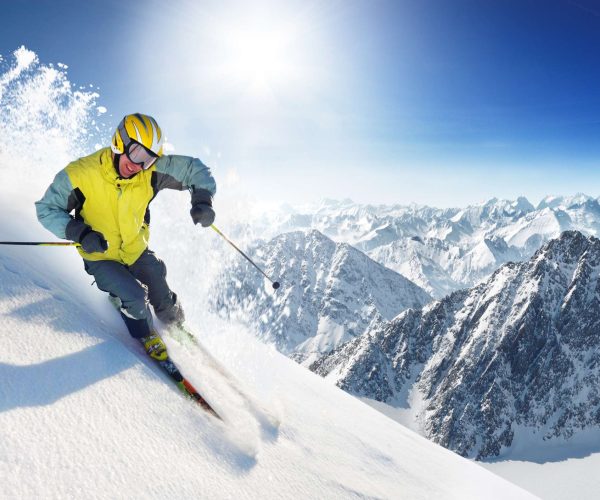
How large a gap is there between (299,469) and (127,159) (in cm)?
380

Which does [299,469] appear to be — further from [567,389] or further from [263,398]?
[567,389]

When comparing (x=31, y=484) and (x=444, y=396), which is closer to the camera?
(x=31, y=484)

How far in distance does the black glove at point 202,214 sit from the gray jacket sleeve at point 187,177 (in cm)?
12

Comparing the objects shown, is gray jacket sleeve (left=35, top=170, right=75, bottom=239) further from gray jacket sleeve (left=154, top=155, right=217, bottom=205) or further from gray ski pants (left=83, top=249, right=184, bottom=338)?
gray jacket sleeve (left=154, top=155, right=217, bottom=205)

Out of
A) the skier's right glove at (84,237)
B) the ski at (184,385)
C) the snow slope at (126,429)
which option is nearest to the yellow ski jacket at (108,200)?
the skier's right glove at (84,237)

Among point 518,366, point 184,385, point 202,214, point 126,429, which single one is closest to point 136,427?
point 126,429

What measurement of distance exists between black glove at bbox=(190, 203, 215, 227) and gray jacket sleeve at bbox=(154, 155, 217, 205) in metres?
0.12

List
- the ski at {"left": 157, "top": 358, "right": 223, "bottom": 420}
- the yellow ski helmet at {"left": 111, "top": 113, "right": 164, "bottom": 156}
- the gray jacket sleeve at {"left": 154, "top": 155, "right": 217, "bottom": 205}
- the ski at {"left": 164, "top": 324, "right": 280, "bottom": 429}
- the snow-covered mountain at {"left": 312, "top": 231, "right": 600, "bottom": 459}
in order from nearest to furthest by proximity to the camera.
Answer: the ski at {"left": 157, "top": 358, "right": 223, "bottom": 420}, the ski at {"left": 164, "top": 324, "right": 280, "bottom": 429}, the yellow ski helmet at {"left": 111, "top": 113, "right": 164, "bottom": 156}, the gray jacket sleeve at {"left": 154, "top": 155, "right": 217, "bottom": 205}, the snow-covered mountain at {"left": 312, "top": 231, "right": 600, "bottom": 459}

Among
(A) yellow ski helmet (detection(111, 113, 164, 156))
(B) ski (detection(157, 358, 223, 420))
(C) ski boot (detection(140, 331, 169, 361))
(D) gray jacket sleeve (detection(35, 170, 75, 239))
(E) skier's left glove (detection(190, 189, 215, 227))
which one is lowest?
(B) ski (detection(157, 358, 223, 420))

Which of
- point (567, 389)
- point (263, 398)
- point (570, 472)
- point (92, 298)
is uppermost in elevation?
point (92, 298)

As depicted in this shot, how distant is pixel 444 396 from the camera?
17338 centimetres

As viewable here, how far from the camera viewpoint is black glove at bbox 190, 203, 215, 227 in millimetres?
5777

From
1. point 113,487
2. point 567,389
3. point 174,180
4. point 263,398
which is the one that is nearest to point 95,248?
point 174,180

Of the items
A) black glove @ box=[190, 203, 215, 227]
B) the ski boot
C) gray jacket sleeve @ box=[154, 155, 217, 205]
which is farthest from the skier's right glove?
black glove @ box=[190, 203, 215, 227]
